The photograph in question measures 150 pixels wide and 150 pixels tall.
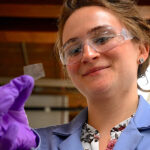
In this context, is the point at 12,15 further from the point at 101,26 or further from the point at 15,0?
the point at 101,26

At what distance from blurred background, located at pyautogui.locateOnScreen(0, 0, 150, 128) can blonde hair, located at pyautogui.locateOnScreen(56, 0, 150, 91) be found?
15 cm

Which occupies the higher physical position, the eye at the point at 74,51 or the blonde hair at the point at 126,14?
the blonde hair at the point at 126,14

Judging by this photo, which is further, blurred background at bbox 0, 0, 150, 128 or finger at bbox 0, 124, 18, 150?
blurred background at bbox 0, 0, 150, 128

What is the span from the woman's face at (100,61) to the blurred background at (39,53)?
1.16 ft

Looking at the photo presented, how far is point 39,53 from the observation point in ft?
13.1

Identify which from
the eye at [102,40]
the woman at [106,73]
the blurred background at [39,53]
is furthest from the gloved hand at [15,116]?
the blurred background at [39,53]

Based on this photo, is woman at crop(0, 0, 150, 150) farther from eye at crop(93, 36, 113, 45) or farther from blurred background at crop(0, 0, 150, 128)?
blurred background at crop(0, 0, 150, 128)

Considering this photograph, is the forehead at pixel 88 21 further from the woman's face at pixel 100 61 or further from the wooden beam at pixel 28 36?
the wooden beam at pixel 28 36

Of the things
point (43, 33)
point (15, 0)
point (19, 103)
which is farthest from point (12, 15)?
point (19, 103)

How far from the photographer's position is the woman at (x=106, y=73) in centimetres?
96

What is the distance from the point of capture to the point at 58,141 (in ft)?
3.66

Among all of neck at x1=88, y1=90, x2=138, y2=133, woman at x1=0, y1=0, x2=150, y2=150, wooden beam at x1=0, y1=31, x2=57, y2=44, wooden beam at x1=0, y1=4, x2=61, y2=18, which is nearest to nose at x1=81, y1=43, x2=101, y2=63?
woman at x1=0, y1=0, x2=150, y2=150

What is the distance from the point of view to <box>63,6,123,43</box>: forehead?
1.02 m

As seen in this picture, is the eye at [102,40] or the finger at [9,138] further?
the eye at [102,40]
